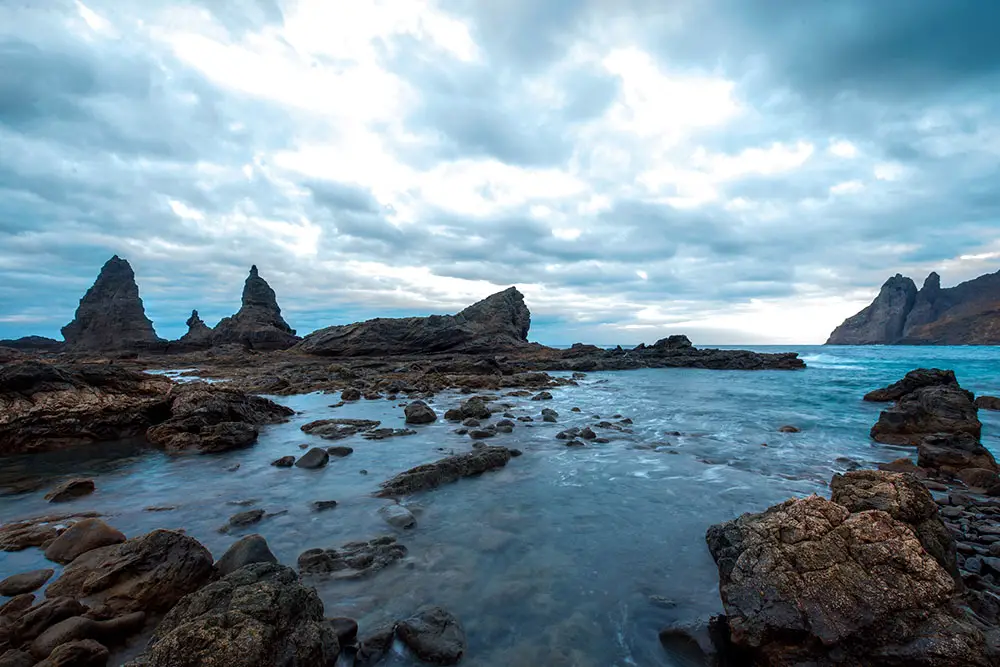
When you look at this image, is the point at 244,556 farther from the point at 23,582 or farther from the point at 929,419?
the point at 929,419

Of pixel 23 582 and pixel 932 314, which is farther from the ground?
pixel 932 314

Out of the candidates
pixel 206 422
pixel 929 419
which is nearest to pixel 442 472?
pixel 206 422

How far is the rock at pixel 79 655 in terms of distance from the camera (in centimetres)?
355

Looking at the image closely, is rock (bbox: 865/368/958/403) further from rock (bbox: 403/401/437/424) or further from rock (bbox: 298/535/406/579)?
rock (bbox: 298/535/406/579)

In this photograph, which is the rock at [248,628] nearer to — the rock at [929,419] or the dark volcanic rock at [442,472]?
the dark volcanic rock at [442,472]

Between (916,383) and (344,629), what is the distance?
1077 inches

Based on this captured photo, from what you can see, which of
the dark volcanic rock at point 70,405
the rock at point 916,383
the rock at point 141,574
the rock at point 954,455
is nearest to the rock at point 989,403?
the rock at point 916,383

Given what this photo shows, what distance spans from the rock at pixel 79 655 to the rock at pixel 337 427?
10456 mm

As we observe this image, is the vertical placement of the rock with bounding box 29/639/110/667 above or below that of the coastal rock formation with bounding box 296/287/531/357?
below

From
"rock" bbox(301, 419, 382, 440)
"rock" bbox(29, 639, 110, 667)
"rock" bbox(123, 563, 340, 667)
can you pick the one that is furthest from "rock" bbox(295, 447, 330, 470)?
"rock" bbox(29, 639, 110, 667)

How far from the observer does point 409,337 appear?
61.6 metres

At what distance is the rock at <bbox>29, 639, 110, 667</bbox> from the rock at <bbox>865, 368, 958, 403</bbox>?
26.4m

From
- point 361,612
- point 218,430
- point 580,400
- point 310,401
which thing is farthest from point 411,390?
point 361,612

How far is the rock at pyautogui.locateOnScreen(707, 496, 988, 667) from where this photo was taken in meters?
3.42
